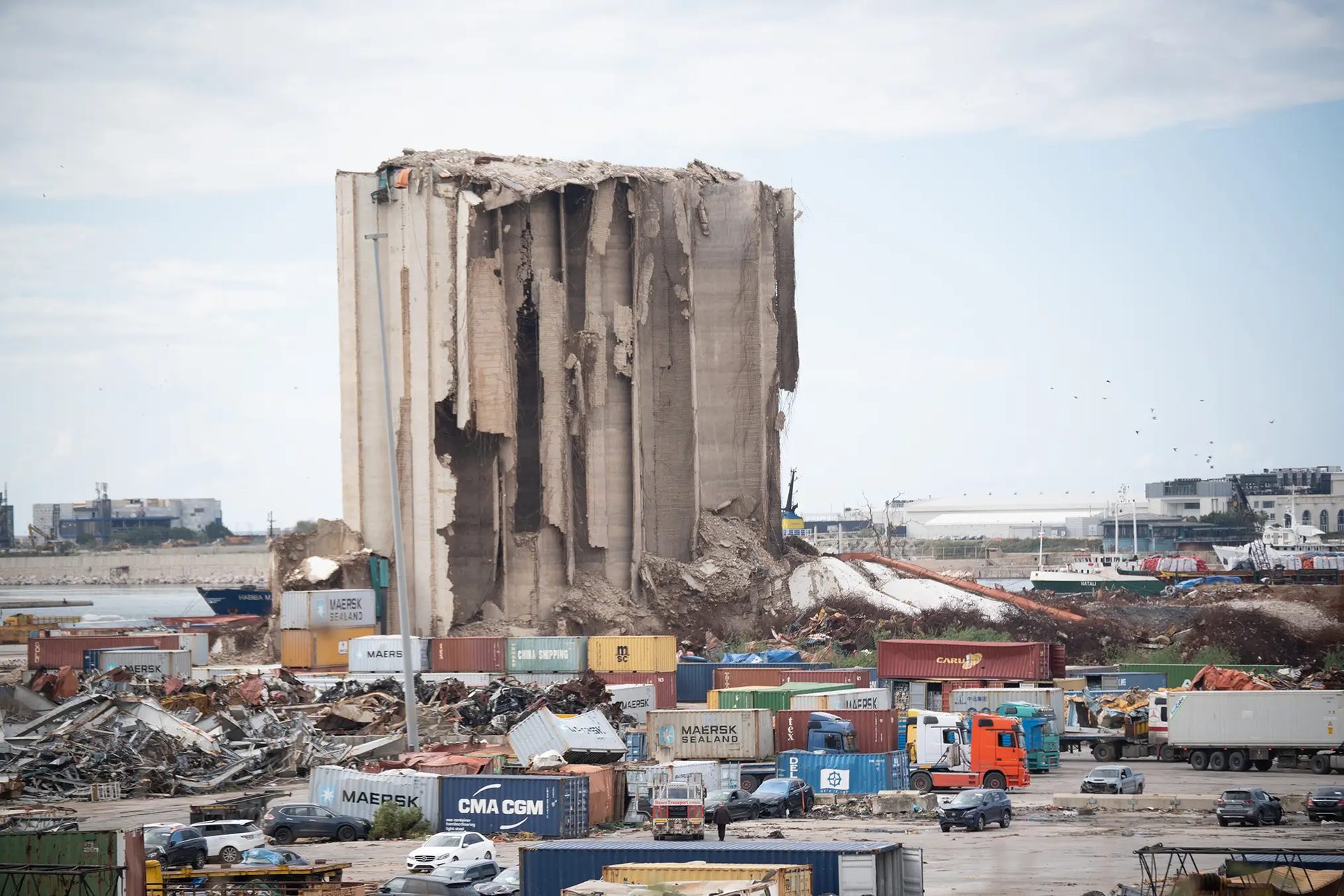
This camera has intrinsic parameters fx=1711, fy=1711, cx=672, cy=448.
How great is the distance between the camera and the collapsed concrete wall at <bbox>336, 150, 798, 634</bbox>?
80688 mm

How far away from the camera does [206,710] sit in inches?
A: 1999

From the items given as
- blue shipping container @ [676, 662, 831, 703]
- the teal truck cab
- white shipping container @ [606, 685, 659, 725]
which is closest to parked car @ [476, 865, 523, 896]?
the teal truck cab

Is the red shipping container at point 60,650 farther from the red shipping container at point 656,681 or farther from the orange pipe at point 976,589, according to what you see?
the orange pipe at point 976,589

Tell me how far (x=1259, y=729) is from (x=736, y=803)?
52.6 ft

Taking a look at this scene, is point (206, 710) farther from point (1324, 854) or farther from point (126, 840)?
point (1324, 854)

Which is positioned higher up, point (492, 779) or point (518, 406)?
point (518, 406)

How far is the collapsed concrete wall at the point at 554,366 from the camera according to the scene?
80.7 metres

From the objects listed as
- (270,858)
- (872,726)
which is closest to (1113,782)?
(872,726)

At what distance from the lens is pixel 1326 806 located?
3344 centimetres

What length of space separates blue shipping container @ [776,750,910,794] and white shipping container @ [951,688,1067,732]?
1103cm

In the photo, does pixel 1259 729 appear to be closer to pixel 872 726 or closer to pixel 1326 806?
pixel 872 726

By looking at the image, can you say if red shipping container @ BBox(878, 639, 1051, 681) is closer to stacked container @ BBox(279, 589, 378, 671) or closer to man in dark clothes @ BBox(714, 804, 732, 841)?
stacked container @ BBox(279, 589, 378, 671)

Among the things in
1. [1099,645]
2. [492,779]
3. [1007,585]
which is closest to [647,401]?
[1099,645]

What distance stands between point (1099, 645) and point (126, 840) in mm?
61259
